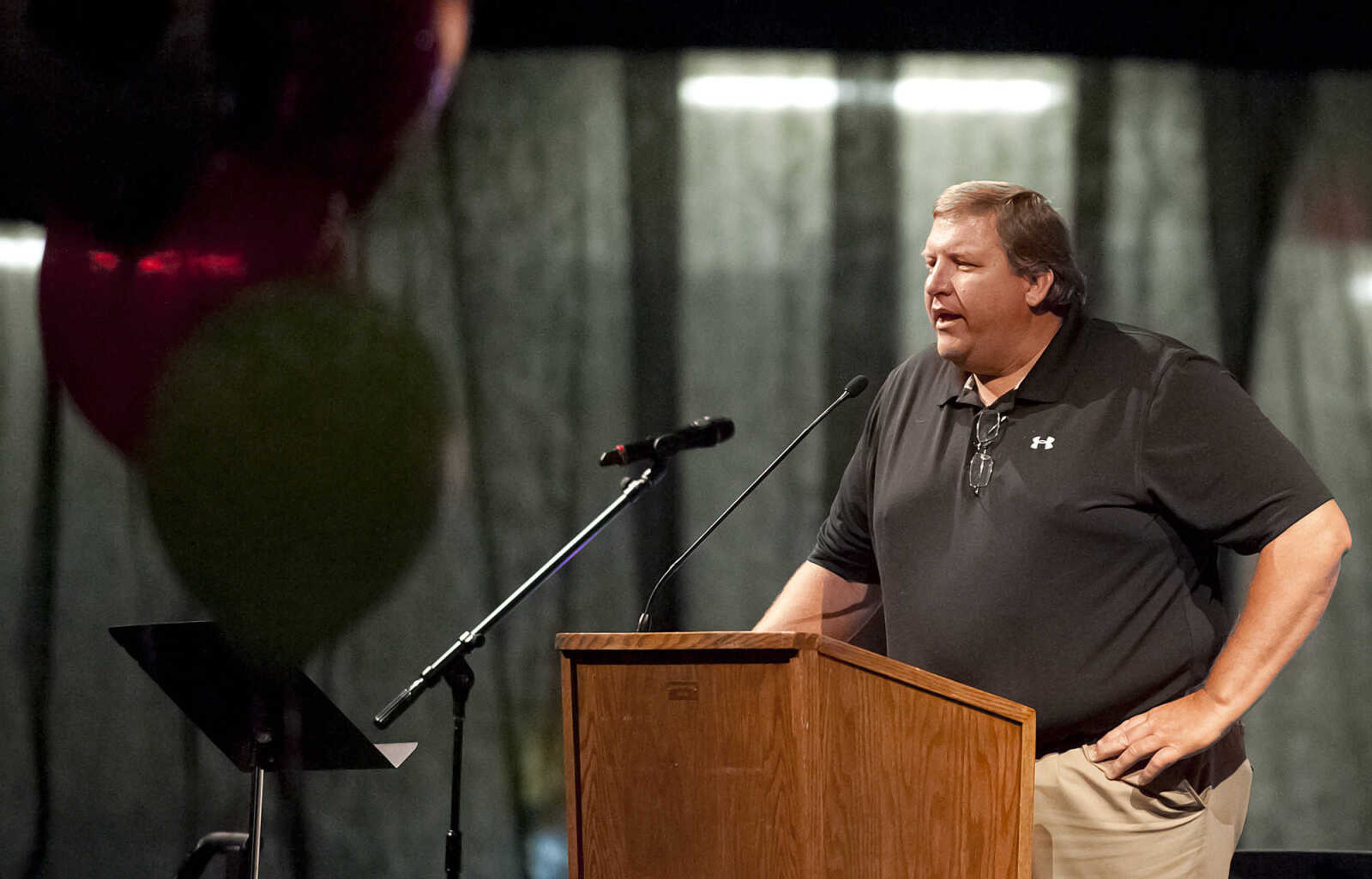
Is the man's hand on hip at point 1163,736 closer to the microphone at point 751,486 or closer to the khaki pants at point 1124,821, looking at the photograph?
the khaki pants at point 1124,821

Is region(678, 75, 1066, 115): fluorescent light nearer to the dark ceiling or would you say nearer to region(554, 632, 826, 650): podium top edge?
the dark ceiling

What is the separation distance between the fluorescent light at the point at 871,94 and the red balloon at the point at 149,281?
1.09m

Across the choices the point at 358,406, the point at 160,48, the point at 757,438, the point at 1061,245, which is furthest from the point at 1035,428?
the point at 160,48

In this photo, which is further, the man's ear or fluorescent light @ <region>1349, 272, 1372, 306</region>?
fluorescent light @ <region>1349, 272, 1372, 306</region>

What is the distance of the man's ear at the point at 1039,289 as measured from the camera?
1.73 m

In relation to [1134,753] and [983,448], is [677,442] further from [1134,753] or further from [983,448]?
[1134,753]

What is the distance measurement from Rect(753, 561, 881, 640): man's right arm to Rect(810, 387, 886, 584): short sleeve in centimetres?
2

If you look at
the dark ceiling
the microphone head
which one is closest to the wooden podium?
the microphone head

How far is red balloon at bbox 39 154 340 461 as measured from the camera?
2.59m

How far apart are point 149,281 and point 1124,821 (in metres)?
2.28

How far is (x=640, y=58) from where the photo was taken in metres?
3.20

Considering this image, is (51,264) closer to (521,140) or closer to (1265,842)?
(521,140)

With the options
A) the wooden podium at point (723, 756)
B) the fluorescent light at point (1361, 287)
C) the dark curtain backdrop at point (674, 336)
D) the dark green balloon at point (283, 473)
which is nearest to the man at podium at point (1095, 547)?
the wooden podium at point (723, 756)

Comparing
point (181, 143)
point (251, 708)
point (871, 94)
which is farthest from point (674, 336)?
point (251, 708)
